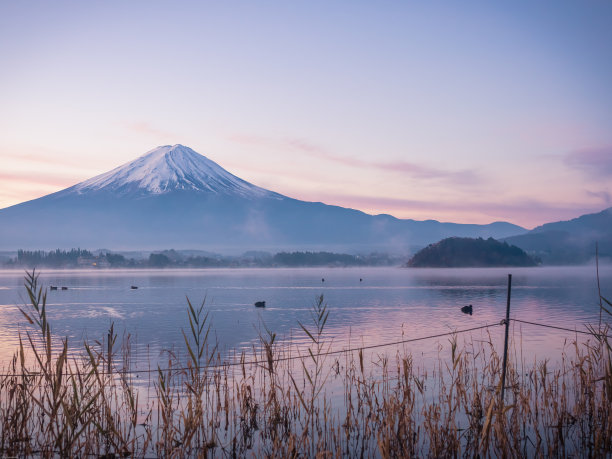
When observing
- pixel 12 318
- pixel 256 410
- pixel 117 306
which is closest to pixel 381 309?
pixel 117 306

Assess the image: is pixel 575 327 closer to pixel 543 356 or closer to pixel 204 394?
pixel 543 356

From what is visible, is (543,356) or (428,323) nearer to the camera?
(543,356)

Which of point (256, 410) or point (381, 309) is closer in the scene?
point (256, 410)

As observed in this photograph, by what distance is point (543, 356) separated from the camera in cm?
2022

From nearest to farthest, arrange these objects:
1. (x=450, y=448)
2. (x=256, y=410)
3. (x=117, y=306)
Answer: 1. (x=450, y=448)
2. (x=256, y=410)
3. (x=117, y=306)

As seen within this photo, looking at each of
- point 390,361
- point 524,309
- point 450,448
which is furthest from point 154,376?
point 524,309

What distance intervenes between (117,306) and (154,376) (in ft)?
109

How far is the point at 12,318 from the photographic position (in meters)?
35.9

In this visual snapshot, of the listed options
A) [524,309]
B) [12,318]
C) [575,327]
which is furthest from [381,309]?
[12,318]

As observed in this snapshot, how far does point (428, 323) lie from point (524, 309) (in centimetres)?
1276

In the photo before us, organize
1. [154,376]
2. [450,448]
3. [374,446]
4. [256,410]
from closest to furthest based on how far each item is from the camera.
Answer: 1. [450,448]
2. [374,446]
3. [256,410]
4. [154,376]

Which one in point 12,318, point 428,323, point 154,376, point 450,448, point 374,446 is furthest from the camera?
point 12,318

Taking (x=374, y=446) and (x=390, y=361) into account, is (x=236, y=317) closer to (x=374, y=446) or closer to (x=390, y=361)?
(x=390, y=361)

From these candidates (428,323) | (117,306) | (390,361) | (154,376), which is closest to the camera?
(154,376)
